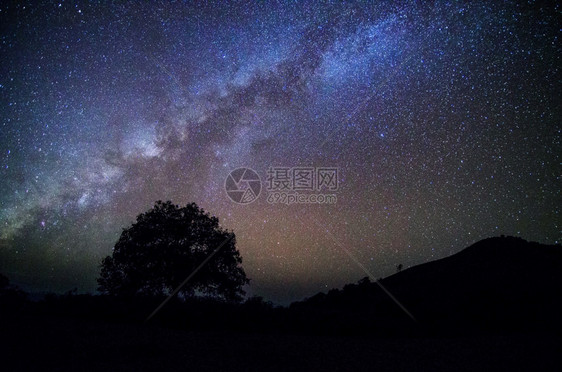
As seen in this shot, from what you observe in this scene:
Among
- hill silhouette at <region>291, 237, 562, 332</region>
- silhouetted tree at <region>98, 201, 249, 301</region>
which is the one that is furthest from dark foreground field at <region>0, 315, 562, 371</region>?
silhouetted tree at <region>98, 201, 249, 301</region>

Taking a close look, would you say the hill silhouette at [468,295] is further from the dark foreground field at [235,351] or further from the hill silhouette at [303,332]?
the dark foreground field at [235,351]

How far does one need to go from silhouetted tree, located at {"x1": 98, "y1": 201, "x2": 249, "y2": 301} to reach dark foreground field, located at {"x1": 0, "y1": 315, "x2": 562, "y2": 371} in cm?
795

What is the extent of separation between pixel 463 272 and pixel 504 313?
7658 millimetres

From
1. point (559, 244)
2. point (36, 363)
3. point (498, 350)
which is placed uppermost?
point (559, 244)

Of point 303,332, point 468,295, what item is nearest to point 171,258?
point 303,332

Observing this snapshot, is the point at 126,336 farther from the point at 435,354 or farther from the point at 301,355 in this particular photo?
the point at 435,354

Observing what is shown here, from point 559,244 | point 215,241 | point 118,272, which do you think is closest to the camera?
point 118,272

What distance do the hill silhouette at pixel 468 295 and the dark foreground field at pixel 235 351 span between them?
2.36 m

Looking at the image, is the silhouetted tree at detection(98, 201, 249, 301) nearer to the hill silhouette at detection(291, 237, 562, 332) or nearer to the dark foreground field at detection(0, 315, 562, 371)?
the hill silhouette at detection(291, 237, 562, 332)

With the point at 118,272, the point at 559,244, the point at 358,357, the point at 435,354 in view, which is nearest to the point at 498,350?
the point at 435,354

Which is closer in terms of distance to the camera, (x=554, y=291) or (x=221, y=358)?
(x=221, y=358)

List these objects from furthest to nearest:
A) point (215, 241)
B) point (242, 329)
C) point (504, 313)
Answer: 1. point (215, 241)
2. point (504, 313)
3. point (242, 329)

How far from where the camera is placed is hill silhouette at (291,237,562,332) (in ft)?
37.4

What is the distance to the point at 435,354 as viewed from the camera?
293 inches
